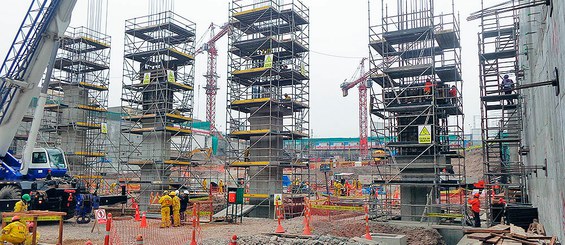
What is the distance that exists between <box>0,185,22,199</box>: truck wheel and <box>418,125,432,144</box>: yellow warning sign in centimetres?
1664

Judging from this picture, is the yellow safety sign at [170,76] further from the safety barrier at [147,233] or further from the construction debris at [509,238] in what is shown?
the construction debris at [509,238]

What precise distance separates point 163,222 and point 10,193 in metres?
6.32

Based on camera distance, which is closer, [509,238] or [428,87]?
[509,238]

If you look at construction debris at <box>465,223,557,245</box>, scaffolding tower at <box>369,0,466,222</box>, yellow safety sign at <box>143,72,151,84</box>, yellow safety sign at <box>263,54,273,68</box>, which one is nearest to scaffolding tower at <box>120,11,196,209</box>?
yellow safety sign at <box>143,72,151,84</box>

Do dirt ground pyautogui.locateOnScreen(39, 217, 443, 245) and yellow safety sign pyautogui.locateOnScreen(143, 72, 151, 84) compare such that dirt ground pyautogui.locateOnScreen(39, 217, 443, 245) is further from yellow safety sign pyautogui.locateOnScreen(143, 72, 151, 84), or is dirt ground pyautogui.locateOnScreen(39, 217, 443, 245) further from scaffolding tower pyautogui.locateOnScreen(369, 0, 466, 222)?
yellow safety sign pyautogui.locateOnScreen(143, 72, 151, 84)

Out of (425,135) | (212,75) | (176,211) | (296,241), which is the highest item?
(212,75)

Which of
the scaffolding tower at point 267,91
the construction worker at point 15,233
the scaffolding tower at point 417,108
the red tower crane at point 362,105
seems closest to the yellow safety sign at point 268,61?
the scaffolding tower at point 267,91

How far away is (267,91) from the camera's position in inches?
1125

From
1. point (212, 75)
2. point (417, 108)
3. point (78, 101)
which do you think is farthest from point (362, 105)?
point (417, 108)

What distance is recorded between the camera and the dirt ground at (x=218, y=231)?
625 inches

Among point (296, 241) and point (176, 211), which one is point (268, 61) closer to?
point (176, 211)

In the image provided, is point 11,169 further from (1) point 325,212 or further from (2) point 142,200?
(1) point 325,212

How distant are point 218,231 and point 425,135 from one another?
30.0ft

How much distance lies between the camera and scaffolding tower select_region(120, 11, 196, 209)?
29.6 meters
